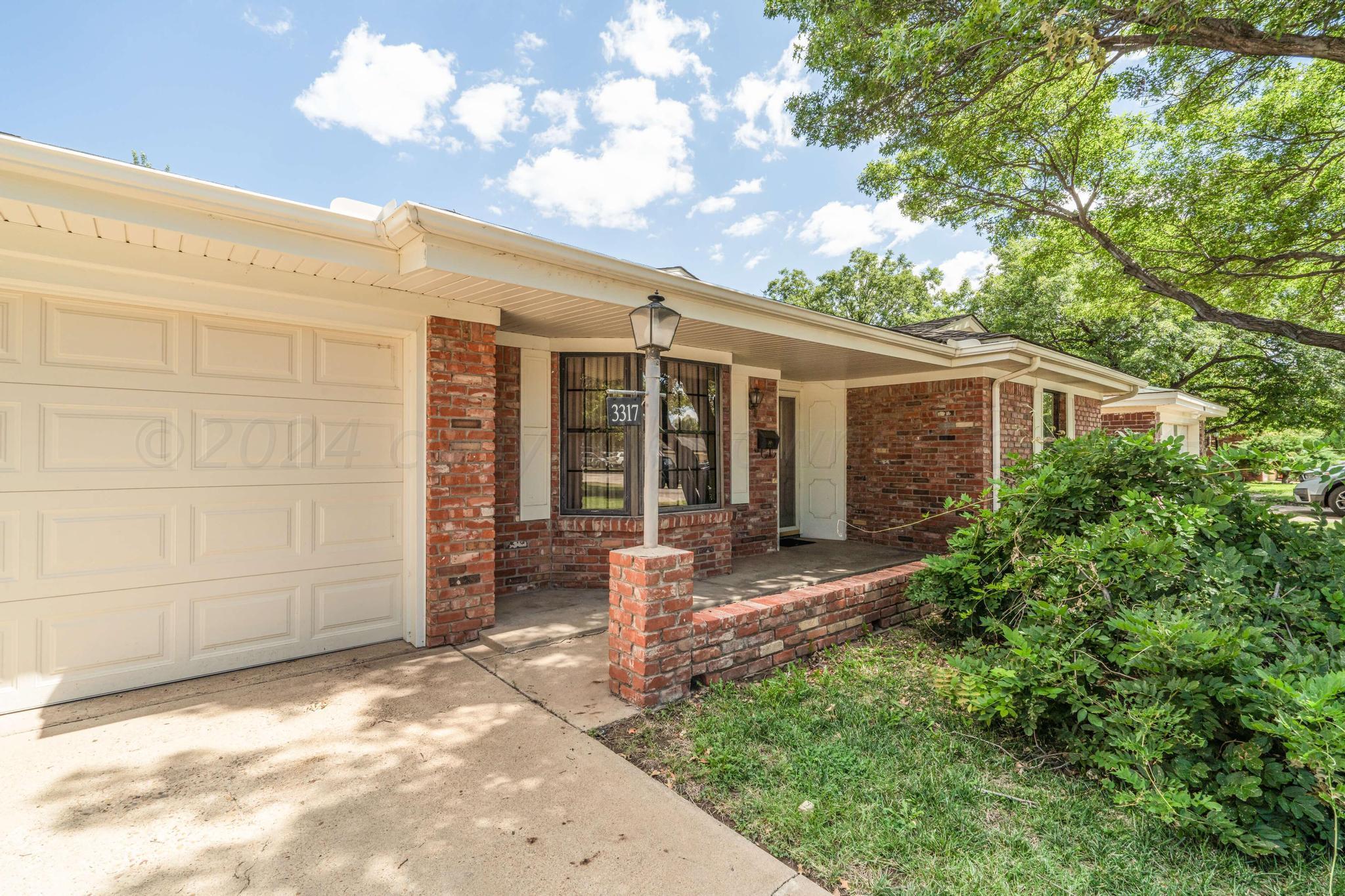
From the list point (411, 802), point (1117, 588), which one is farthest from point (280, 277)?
point (1117, 588)

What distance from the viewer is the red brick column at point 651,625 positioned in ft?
9.68

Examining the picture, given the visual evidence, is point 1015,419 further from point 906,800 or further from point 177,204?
point 177,204

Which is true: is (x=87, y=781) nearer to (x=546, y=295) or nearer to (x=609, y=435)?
(x=546, y=295)

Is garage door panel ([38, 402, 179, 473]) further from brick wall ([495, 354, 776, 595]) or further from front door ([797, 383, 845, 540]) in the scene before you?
front door ([797, 383, 845, 540])

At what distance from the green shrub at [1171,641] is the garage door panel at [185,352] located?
4.11m

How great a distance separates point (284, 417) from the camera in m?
3.53

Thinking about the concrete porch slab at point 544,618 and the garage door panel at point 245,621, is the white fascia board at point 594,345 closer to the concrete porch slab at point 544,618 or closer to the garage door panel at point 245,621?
the concrete porch slab at point 544,618

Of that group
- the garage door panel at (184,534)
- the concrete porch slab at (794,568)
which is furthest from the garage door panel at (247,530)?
the concrete porch slab at (794,568)

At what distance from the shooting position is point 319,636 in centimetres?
368

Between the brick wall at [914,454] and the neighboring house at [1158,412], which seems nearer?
the brick wall at [914,454]

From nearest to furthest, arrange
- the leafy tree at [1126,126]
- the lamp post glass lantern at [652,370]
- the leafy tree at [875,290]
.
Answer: the lamp post glass lantern at [652,370] < the leafy tree at [1126,126] < the leafy tree at [875,290]

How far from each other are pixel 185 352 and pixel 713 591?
14.0ft

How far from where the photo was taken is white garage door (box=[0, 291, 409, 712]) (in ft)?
9.33

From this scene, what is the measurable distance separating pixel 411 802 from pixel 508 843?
1.66ft
